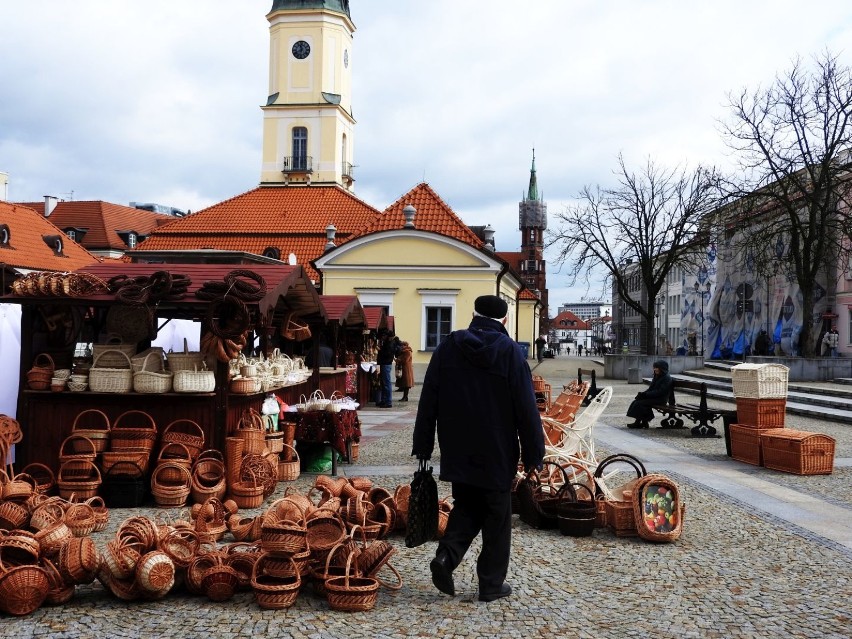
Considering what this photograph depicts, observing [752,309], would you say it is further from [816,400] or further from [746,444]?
[746,444]

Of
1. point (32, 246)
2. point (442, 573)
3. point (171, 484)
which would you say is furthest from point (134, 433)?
point (32, 246)

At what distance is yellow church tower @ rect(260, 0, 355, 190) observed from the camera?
51.3 m

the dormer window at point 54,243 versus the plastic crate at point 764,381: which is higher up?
the dormer window at point 54,243

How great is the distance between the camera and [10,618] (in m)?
5.18

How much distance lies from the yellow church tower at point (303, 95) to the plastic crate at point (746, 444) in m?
41.2

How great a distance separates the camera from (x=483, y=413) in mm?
5629

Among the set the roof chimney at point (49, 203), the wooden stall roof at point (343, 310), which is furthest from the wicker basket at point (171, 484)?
the roof chimney at point (49, 203)

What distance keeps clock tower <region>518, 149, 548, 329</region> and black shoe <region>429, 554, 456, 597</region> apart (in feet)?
395

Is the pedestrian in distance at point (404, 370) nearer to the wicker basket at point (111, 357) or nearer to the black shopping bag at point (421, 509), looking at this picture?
the wicker basket at point (111, 357)

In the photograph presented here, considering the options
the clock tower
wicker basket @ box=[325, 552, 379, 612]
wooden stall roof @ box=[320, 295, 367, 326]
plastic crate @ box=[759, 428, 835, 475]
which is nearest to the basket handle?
wicker basket @ box=[325, 552, 379, 612]

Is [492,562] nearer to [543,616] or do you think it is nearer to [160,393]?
[543,616]

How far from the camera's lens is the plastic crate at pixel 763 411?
11945 millimetres

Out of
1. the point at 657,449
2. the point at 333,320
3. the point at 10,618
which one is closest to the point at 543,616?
the point at 10,618

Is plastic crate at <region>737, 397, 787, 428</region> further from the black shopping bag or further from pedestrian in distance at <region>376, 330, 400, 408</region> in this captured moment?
pedestrian in distance at <region>376, 330, 400, 408</region>
